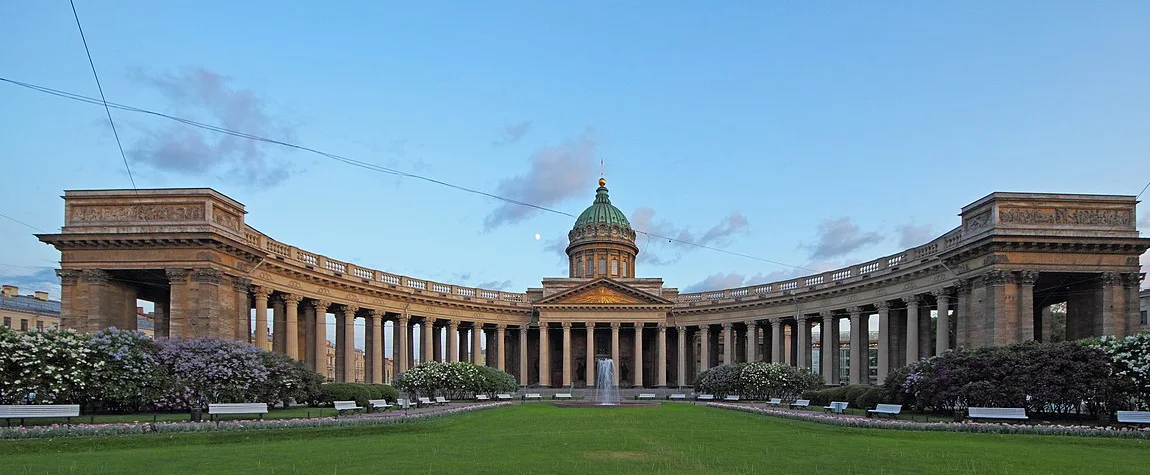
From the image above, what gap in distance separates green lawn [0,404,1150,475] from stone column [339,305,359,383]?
2811 centimetres

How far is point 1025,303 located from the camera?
39438 mm

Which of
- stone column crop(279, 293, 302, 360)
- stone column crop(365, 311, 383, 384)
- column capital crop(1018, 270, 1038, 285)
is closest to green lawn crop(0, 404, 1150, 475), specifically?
column capital crop(1018, 270, 1038, 285)

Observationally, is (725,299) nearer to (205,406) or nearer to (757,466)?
(205,406)

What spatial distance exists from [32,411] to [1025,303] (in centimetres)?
4056

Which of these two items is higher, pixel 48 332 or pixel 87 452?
pixel 48 332

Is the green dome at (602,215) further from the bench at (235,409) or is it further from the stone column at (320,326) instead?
the bench at (235,409)

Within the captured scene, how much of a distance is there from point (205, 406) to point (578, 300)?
4618 centimetres

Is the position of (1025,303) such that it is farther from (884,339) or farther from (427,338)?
(427,338)

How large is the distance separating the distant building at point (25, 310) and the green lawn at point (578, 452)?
70.4 meters

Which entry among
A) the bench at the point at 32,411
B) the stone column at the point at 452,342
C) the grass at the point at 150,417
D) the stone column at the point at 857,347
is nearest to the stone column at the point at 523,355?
the stone column at the point at 452,342

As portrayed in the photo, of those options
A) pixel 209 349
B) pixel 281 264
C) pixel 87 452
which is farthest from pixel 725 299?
pixel 87 452

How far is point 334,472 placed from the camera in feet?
50.8

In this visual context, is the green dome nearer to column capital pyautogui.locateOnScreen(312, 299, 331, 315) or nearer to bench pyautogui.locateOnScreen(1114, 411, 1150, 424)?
column capital pyautogui.locateOnScreen(312, 299, 331, 315)

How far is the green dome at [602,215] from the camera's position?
8906 cm
